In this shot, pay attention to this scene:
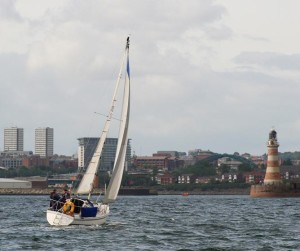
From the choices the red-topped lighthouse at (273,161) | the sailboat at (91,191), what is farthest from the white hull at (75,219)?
the red-topped lighthouse at (273,161)

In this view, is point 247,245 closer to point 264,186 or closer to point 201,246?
point 201,246

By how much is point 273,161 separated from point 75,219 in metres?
96.8

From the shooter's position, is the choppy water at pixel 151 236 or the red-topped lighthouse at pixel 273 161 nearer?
the choppy water at pixel 151 236

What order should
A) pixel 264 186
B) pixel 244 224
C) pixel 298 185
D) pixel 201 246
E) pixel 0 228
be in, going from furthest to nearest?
pixel 298 185
pixel 264 186
pixel 244 224
pixel 0 228
pixel 201 246

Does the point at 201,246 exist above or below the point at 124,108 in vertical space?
below

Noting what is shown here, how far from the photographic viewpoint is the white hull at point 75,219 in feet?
195

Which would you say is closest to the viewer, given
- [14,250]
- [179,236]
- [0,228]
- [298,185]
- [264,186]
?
[14,250]

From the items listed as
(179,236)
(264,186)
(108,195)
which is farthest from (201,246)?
(264,186)

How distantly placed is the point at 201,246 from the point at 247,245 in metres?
2.30

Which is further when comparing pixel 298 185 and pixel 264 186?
pixel 298 185

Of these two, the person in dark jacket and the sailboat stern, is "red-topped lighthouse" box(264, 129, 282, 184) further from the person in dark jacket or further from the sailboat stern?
the sailboat stern

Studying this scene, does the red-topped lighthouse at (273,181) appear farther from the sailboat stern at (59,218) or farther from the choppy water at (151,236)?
the sailboat stern at (59,218)

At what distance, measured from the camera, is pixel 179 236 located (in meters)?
58.2

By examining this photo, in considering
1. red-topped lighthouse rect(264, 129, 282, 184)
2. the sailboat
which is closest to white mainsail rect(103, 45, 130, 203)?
the sailboat
